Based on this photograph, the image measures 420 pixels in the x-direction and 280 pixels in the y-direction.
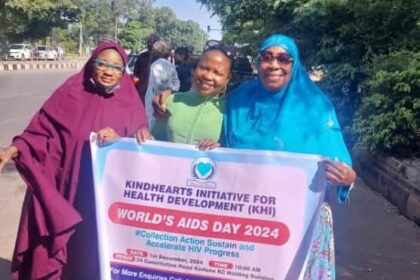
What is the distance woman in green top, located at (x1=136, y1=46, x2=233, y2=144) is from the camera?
2.87 metres

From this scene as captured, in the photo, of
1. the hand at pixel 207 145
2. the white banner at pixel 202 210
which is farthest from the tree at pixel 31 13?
the hand at pixel 207 145

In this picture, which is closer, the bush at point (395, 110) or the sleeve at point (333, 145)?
the sleeve at point (333, 145)

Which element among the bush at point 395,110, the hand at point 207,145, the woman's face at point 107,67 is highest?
the woman's face at point 107,67

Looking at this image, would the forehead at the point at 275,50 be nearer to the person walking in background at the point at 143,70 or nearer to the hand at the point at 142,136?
the hand at the point at 142,136

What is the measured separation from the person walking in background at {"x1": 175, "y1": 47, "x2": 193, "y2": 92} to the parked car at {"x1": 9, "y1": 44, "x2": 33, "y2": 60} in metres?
39.1

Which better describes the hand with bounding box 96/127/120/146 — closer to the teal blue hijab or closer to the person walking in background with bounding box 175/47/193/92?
the teal blue hijab

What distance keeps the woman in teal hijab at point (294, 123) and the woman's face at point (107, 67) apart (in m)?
0.64

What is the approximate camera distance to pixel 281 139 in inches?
105

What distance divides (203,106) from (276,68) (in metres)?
0.42

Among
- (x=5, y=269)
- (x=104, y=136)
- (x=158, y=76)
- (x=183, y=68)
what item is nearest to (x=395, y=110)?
(x=158, y=76)

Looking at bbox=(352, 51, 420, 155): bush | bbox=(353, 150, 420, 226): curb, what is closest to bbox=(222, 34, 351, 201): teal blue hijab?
bbox=(353, 150, 420, 226): curb

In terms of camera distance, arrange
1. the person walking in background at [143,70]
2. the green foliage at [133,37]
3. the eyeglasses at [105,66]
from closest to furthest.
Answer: the eyeglasses at [105,66] → the person walking in background at [143,70] → the green foliage at [133,37]

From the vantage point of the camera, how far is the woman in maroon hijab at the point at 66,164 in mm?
2908

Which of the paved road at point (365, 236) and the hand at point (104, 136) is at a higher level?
the hand at point (104, 136)
